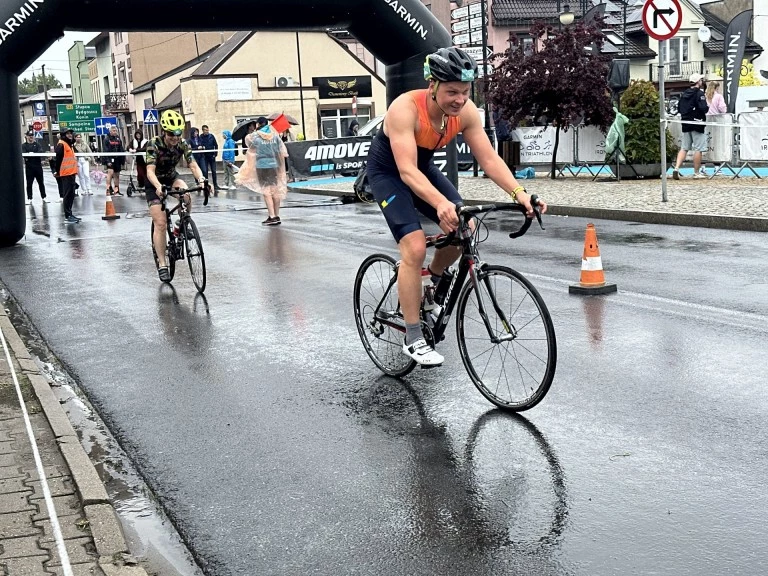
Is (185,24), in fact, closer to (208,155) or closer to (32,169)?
(32,169)

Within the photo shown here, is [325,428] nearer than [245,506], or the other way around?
[245,506]

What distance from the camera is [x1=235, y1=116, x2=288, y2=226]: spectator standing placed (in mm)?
19000

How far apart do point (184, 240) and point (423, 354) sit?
5355 mm

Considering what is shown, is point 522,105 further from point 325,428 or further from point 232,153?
point 325,428

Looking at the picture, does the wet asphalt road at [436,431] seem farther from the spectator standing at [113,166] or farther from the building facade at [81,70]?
the building facade at [81,70]

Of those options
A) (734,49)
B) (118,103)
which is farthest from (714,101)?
(118,103)

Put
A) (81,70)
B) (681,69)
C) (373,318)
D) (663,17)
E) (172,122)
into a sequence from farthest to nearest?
(81,70)
(681,69)
(663,17)
(172,122)
(373,318)

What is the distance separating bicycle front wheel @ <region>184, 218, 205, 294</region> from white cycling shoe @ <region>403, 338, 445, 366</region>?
4.65 meters

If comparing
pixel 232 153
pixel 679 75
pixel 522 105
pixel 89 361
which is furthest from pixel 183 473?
pixel 679 75

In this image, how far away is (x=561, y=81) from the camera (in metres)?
24.4

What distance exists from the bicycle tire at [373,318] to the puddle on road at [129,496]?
5.90 feet

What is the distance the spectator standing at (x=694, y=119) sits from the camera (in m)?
22.1

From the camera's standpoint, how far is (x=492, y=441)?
16.4ft

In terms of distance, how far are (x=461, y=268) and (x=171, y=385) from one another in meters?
2.11
